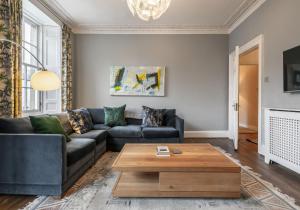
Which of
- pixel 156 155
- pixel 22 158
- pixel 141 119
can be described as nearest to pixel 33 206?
pixel 22 158

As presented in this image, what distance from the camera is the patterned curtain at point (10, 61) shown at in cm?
289

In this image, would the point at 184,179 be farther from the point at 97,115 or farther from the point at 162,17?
the point at 162,17

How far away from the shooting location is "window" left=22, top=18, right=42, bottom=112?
4043mm

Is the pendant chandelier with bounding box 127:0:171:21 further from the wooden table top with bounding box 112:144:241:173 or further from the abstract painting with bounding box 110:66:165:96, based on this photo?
the abstract painting with bounding box 110:66:165:96

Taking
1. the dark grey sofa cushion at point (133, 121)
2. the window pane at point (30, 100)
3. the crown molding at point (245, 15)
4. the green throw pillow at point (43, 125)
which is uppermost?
the crown molding at point (245, 15)

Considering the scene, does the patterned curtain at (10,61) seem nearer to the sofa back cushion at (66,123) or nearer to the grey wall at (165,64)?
the sofa back cushion at (66,123)

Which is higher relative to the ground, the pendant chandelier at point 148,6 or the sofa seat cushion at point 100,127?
the pendant chandelier at point 148,6

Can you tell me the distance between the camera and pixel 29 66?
13.5 feet

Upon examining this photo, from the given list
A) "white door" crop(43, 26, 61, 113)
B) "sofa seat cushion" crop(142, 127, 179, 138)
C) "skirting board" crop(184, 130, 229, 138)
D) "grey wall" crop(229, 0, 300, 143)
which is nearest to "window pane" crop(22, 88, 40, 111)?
"white door" crop(43, 26, 61, 113)

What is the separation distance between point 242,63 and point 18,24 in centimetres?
678

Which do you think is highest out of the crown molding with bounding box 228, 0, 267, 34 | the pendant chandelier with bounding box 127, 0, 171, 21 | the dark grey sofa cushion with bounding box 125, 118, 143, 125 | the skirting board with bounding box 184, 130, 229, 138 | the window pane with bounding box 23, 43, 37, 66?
the crown molding with bounding box 228, 0, 267, 34

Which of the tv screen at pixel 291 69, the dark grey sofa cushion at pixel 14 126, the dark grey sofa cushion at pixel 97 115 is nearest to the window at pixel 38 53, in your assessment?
the dark grey sofa cushion at pixel 97 115

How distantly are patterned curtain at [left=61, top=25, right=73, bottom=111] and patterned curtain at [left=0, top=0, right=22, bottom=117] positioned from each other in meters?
1.65

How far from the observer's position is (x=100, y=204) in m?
1.99
